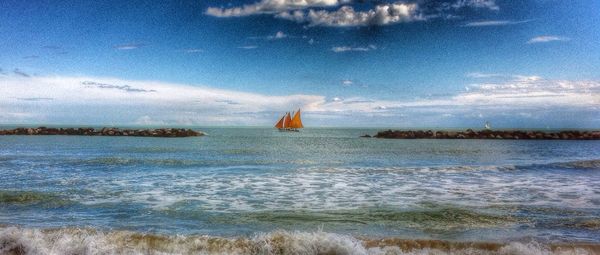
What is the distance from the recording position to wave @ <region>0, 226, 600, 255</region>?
7902 mm

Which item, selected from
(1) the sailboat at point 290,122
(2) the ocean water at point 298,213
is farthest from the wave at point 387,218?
(1) the sailboat at point 290,122

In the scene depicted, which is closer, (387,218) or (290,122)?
(387,218)

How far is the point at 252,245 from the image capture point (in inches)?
328

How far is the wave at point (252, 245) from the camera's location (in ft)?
25.9

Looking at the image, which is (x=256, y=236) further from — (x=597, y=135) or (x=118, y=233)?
(x=597, y=135)

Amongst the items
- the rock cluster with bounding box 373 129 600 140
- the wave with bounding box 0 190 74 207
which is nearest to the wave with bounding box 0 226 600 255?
the wave with bounding box 0 190 74 207

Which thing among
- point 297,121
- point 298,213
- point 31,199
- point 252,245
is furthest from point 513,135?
point 31,199

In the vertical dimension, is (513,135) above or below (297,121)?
below

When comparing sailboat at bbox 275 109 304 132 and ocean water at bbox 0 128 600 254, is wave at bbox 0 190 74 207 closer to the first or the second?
ocean water at bbox 0 128 600 254

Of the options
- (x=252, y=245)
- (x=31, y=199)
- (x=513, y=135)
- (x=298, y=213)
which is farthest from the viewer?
(x=513, y=135)

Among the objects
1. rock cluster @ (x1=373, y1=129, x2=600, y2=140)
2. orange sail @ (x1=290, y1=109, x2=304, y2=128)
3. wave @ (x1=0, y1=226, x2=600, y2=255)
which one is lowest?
wave @ (x1=0, y1=226, x2=600, y2=255)

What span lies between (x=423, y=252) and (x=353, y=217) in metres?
3.03

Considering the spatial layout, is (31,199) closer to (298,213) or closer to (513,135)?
(298,213)

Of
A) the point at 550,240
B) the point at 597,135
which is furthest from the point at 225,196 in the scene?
the point at 597,135
